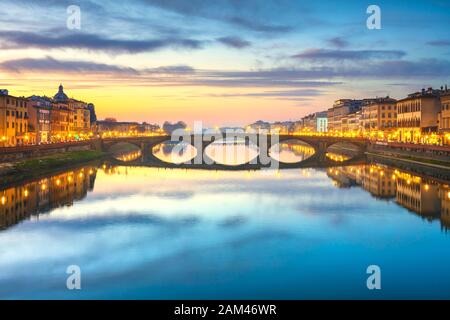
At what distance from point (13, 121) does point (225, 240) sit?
5537 centimetres

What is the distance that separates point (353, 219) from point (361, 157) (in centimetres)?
5861

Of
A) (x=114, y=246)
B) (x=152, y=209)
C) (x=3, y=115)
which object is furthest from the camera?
(x=3, y=115)

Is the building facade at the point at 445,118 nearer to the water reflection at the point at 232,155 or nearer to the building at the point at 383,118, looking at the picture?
the water reflection at the point at 232,155

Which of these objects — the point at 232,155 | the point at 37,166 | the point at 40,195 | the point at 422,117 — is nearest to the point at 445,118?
the point at 422,117

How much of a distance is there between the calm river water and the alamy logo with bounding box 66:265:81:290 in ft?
0.80

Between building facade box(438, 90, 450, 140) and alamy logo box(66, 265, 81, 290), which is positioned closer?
alamy logo box(66, 265, 81, 290)

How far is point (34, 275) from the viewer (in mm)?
23500

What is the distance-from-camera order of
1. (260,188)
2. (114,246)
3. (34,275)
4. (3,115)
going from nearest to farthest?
1. (34,275)
2. (114,246)
3. (260,188)
4. (3,115)

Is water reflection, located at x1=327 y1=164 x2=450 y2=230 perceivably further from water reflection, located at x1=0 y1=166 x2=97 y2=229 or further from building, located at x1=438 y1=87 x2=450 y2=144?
water reflection, located at x1=0 y1=166 x2=97 y2=229

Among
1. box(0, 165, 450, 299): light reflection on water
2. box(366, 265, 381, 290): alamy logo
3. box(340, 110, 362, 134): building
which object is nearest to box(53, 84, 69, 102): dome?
box(340, 110, 362, 134): building

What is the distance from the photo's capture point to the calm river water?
73.0ft

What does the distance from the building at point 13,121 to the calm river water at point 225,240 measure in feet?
74.9
